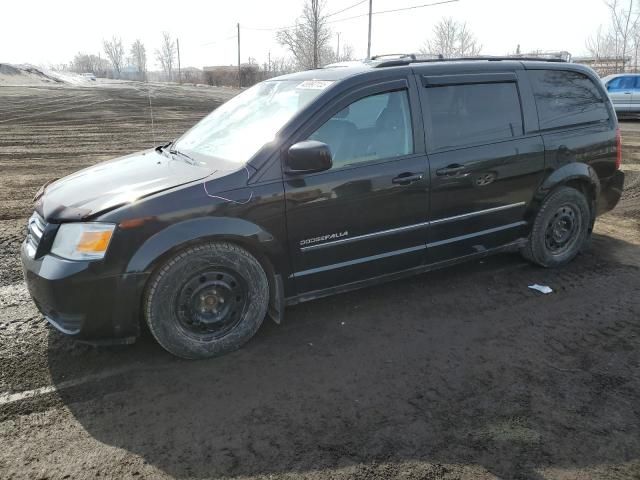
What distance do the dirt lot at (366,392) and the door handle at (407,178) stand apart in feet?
3.42

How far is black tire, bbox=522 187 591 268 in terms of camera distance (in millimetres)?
4773

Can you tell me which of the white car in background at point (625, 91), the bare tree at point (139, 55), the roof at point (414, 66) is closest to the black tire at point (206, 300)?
the roof at point (414, 66)

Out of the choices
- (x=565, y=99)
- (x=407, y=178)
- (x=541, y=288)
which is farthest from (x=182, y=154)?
(x=565, y=99)

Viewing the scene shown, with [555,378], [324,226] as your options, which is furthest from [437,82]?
[555,378]

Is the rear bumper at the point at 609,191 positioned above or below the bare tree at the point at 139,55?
below

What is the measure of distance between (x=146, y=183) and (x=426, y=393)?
2237 mm

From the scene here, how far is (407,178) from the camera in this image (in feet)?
12.6

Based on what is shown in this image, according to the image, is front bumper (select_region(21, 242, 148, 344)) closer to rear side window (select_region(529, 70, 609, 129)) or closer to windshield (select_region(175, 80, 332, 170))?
windshield (select_region(175, 80, 332, 170))

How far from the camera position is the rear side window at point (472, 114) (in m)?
4.05

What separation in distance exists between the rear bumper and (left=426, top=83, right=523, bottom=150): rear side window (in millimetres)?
1362

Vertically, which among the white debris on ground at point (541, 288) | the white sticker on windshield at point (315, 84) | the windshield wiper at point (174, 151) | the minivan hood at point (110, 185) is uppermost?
the white sticker on windshield at point (315, 84)

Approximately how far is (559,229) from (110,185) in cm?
403

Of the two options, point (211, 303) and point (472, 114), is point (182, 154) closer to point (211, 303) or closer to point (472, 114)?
point (211, 303)

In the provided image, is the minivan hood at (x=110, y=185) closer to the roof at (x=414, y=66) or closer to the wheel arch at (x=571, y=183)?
the roof at (x=414, y=66)
